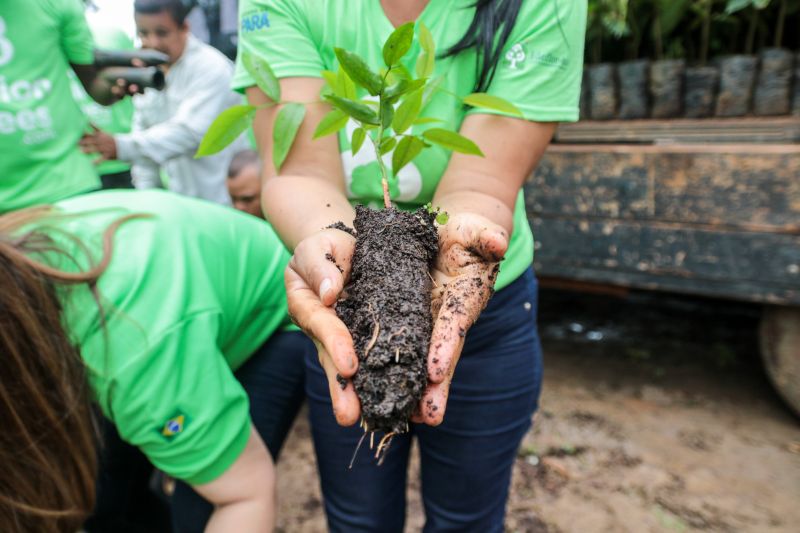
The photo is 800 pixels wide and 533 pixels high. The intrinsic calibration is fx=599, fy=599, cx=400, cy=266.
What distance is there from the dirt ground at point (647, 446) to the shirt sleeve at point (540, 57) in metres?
1.60

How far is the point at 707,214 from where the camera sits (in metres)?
2.37

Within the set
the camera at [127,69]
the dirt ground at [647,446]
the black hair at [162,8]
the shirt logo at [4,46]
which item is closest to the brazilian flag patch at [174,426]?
the dirt ground at [647,446]

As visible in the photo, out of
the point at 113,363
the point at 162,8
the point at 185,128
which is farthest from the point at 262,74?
the point at 162,8

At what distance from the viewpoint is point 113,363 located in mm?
1179

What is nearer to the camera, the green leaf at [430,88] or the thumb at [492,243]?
the thumb at [492,243]

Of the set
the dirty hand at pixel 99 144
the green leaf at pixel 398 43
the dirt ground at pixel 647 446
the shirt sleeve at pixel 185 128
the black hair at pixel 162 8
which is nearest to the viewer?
the green leaf at pixel 398 43

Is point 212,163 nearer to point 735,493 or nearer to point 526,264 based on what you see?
point 526,264

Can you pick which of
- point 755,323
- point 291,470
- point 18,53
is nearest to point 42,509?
point 291,470

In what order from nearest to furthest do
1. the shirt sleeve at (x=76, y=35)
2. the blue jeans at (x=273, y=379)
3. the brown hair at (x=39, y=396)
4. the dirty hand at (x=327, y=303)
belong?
the dirty hand at (x=327, y=303)
the brown hair at (x=39, y=396)
the blue jeans at (x=273, y=379)
the shirt sleeve at (x=76, y=35)

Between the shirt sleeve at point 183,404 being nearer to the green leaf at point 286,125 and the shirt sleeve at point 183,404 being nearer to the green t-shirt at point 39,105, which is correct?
the green leaf at point 286,125

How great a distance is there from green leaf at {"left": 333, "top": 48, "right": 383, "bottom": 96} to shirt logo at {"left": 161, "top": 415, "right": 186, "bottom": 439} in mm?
747

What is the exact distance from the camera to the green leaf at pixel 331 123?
1.06m

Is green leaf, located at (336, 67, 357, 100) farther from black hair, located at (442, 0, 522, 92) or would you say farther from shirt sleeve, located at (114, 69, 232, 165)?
shirt sleeve, located at (114, 69, 232, 165)

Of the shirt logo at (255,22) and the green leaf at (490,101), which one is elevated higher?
the shirt logo at (255,22)
